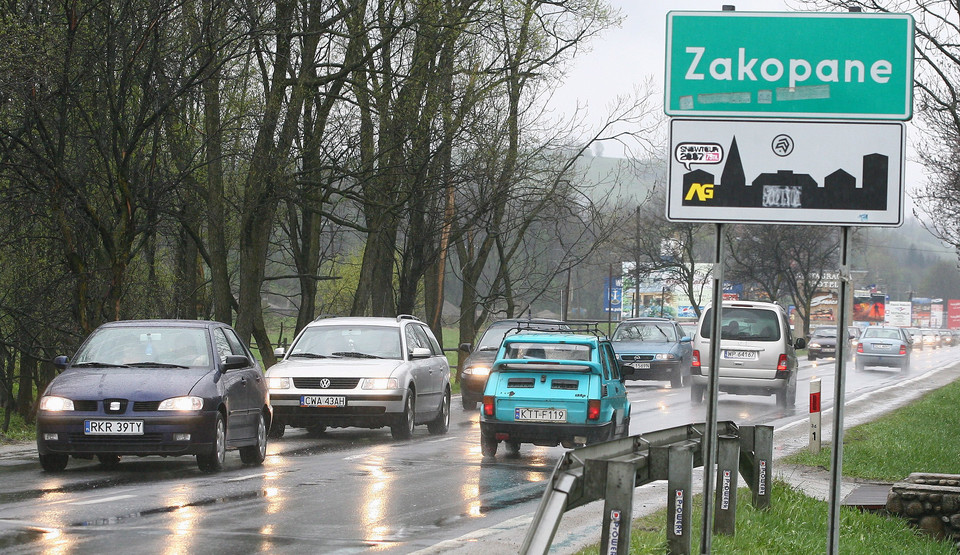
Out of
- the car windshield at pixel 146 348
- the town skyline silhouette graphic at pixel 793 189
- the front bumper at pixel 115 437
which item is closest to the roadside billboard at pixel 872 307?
the car windshield at pixel 146 348

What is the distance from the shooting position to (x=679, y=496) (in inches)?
295

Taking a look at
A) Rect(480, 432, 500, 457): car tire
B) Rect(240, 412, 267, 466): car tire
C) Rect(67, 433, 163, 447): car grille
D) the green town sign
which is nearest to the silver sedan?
Rect(480, 432, 500, 457): car tire

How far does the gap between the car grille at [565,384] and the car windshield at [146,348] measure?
13.0ft

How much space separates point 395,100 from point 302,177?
8.71 feet

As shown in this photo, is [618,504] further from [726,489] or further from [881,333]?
[881,333]

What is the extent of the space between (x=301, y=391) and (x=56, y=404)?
204 inches

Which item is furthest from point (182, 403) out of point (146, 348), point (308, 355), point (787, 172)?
point (787, 172)

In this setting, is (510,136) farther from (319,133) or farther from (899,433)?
(899,433)

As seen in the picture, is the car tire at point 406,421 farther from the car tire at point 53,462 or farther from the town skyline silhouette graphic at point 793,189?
the town skyline silhouette graphic at point 793,189

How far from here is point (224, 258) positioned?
26.1m

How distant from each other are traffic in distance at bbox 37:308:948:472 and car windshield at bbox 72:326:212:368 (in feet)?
0.04

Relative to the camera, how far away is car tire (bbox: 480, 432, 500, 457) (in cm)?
1499

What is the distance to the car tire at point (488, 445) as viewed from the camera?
15.0 meters

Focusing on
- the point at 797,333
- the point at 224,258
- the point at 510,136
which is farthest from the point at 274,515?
the point at 797,333
